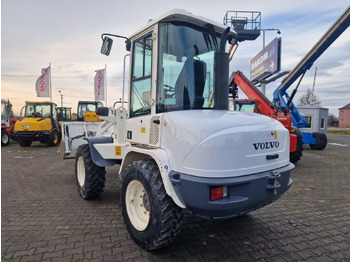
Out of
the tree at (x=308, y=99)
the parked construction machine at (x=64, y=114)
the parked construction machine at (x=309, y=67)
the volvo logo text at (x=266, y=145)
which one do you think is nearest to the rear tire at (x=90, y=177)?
the volvo logo text at (x=266, y=145)

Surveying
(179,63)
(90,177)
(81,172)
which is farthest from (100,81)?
(179,63)

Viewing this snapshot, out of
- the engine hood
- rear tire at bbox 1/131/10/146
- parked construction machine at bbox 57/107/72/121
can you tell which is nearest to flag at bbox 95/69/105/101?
parked construction machine at bbox 57/107/72/121

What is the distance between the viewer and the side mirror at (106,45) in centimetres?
373

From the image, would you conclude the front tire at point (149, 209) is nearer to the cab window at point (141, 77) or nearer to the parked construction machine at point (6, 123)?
the cab window at point (141, 77)

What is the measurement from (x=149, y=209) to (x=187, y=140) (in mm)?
950

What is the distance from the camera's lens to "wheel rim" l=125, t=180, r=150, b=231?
10.3 feet

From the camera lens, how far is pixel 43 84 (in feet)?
57.5

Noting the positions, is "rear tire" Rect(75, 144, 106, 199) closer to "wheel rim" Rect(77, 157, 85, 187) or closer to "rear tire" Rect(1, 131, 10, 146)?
"wheel rim" Rect(77, 157, 85, 187)

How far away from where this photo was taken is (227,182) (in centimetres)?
246

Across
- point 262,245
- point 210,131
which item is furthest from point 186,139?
point 262,245


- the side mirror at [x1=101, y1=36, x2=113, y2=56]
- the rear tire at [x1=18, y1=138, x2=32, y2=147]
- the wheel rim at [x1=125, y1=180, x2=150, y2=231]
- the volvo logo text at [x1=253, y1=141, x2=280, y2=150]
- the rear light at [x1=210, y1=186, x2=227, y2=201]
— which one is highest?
the side mirror at [x1=101, y1=36, x2=113, y2=56]

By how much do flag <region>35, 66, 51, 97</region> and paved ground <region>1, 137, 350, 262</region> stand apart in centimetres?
1355

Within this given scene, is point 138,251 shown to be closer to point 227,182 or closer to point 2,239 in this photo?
point 227,182

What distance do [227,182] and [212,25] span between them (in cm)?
208
